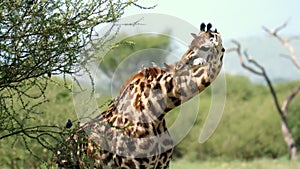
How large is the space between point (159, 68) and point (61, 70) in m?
0.69

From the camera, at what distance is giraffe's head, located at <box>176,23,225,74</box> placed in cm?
494

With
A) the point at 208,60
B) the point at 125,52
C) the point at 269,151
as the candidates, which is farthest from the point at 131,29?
the point at 125,52

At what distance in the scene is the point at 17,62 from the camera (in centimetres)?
513

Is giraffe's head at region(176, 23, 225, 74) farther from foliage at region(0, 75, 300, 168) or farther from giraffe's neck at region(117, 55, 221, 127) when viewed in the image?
foliage at region(0, 75, 300, 168)

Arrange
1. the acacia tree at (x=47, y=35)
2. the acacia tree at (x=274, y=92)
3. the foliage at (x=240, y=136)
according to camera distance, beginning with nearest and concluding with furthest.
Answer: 1. the acacia tree at (x=47, y=35)
2. the acacia tree at (x=274, y=92)
3. the foliage at (x=240, y=136)

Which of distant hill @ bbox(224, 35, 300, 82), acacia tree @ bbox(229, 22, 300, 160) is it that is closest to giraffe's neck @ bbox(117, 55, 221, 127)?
acacia tree @ bbox(229, 22, 300, 160)

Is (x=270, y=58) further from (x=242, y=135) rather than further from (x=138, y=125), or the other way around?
(x=138, y=125)

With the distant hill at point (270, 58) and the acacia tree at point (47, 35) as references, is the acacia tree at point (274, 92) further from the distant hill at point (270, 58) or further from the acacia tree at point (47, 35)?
the distant hill at point (270, 58)

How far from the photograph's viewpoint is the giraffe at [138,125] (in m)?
5.19

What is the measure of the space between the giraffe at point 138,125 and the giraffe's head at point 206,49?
4 centimetres

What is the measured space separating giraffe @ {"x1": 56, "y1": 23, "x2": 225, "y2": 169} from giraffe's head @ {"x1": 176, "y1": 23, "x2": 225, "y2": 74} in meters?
0.04

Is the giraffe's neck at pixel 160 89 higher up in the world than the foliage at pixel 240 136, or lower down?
lower down

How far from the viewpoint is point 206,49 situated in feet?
16.2

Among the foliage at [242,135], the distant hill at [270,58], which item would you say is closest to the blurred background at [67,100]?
the foliage at [242,135]
